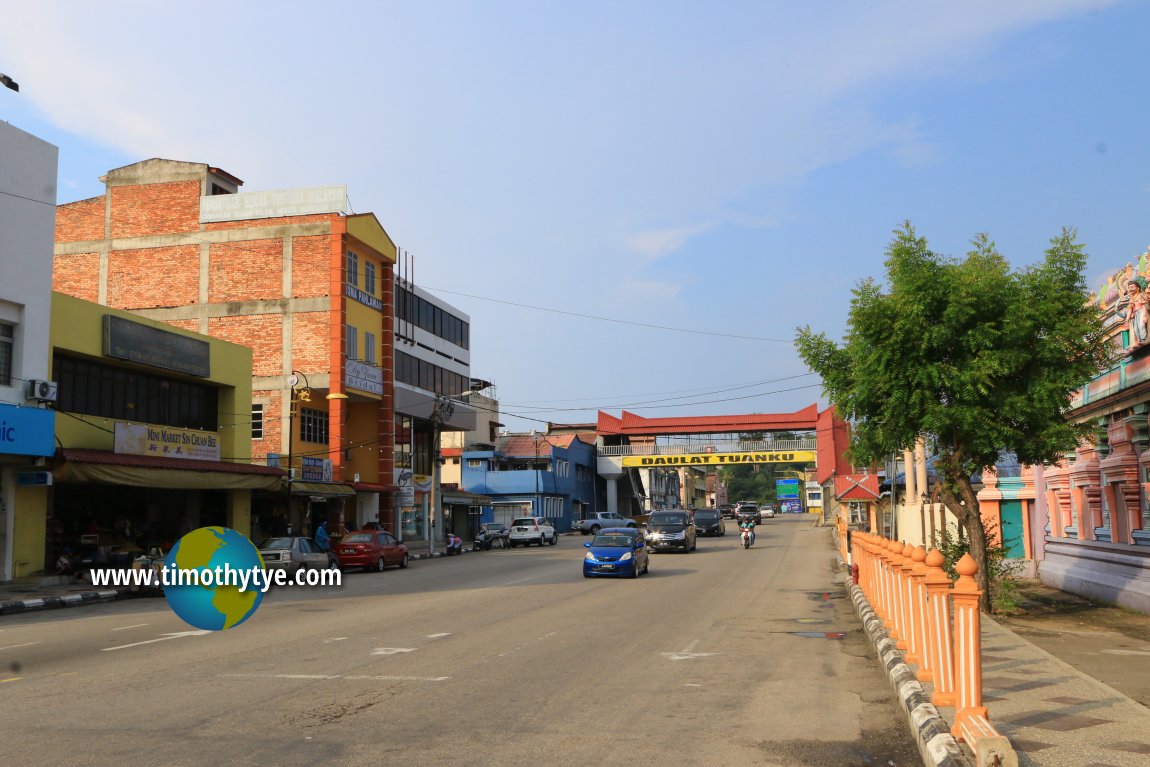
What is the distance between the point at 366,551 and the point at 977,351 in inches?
859

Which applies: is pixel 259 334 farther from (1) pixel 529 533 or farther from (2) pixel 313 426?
(1) pixel 529 533

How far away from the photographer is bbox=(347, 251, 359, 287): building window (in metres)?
45.8

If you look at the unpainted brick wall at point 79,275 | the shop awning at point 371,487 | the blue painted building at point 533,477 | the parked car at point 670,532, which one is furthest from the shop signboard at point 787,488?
the unpainted brick wall at point 79,275

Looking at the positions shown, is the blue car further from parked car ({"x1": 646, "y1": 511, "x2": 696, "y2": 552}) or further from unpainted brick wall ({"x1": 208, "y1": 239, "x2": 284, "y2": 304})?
unpainted brick wall ({"x1": 208, "y1": 239, "x2": 284, "y2": 304})

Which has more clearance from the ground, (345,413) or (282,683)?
(345,413)

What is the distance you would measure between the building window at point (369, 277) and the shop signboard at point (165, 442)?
14383 millimetres

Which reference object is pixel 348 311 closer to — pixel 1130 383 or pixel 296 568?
pixel 296 568

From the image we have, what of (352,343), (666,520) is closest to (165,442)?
(352,343)

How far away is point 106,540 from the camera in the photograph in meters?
30.0

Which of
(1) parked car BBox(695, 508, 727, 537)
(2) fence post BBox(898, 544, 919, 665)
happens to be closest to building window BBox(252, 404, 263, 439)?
(1) parked car BBox(695, 508, 727, 537)

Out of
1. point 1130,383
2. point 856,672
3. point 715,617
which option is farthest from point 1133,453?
point 856,672

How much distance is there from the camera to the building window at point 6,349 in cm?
2473

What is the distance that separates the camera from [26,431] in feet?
78.2

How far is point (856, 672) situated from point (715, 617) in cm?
603
